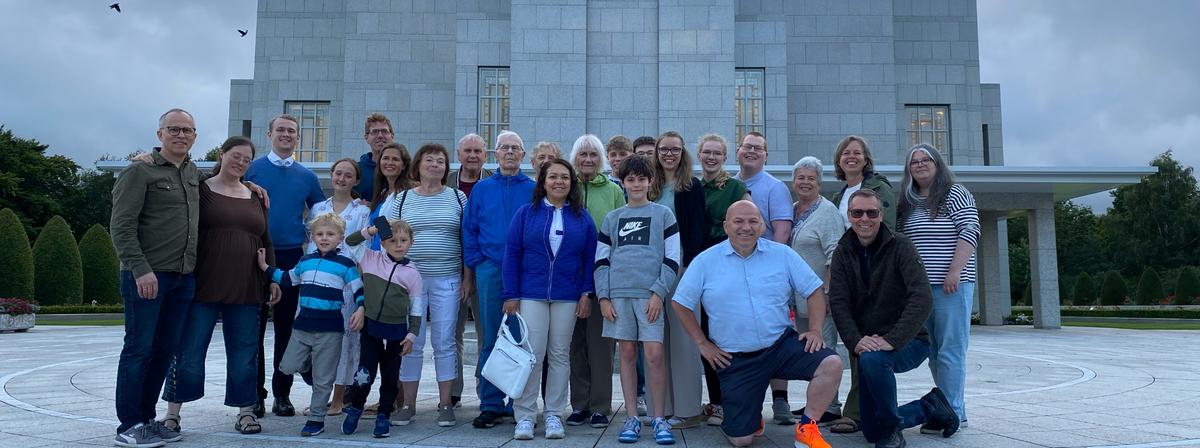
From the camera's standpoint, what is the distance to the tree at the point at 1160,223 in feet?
150

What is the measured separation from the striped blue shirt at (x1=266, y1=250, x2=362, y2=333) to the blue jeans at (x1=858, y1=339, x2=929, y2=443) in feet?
10.6

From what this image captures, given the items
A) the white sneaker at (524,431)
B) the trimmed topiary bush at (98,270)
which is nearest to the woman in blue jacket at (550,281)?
the white sneaker at (524,431)

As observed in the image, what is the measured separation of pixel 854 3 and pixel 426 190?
19905 mm


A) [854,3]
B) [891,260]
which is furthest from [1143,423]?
[854,3]

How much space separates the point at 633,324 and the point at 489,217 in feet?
4.34

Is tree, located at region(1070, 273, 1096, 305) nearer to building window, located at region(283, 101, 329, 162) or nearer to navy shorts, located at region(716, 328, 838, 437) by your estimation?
building window, located at region(283, 101, 329, 162)

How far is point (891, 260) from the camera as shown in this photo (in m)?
4.62

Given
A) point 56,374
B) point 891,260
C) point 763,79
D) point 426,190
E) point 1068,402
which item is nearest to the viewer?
point 891,260

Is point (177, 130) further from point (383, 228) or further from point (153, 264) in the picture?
point (383, 228)

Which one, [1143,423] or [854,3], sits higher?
[854,3]

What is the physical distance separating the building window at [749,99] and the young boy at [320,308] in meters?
17.1

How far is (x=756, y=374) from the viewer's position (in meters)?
4.56

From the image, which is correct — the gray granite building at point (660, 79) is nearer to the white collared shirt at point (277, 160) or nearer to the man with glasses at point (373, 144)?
the man with glasses at point (373, 144)

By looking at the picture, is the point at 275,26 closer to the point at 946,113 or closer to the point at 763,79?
the point at 763,79
